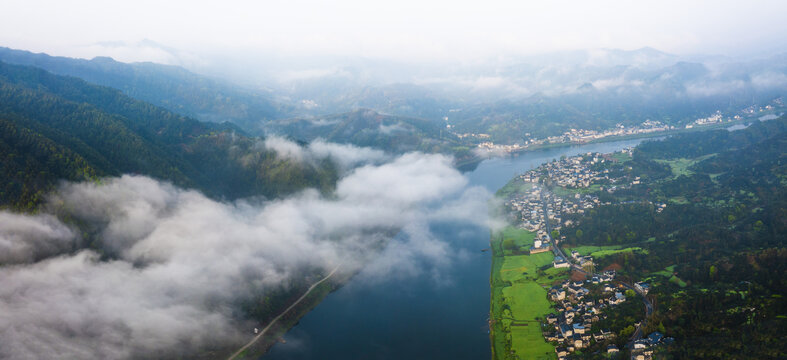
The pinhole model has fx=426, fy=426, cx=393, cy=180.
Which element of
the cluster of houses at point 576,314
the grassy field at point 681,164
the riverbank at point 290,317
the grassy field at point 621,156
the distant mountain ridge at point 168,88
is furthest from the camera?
the distant mountain ridge at point 168,88

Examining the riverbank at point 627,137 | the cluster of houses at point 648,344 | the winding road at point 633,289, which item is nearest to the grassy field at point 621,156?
the riverbank at point 627,137

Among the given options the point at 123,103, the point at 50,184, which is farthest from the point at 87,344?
the point at 123,103

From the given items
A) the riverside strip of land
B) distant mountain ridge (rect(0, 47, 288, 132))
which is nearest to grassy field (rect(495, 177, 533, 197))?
the riverside strip of land

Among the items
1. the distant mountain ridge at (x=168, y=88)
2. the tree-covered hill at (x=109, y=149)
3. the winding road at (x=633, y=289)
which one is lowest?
the winding road at (x=633, y=289)

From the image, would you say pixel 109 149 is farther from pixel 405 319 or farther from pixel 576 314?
pixel 576 314

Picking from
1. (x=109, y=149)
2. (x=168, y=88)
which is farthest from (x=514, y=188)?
(x=168, y=88)

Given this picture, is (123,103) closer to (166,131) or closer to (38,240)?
(166,131)

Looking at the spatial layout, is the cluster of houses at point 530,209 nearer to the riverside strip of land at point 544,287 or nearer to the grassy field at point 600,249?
the riverside strip of land at point 544,287
